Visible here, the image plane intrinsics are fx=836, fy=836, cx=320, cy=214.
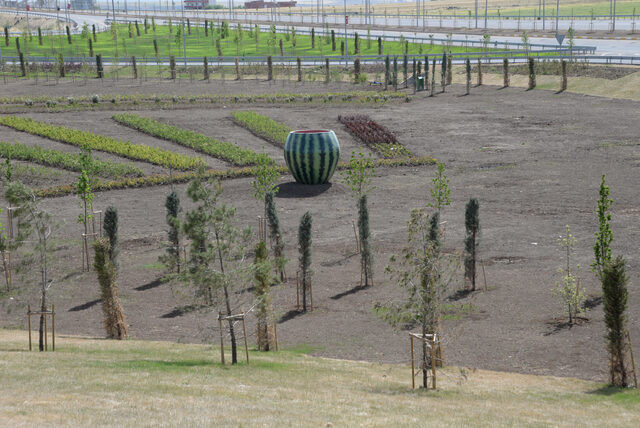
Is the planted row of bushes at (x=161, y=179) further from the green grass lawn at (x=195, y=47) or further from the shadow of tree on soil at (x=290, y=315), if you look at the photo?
the green grass lawn at (x=195, y=47)

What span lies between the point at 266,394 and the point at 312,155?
78.9 ft

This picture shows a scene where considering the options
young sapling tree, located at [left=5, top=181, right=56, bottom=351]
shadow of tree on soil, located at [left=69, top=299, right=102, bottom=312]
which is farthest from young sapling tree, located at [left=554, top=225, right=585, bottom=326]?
shadow of tree on soil, located at [left=69, top=299, right=102, bottom=312]

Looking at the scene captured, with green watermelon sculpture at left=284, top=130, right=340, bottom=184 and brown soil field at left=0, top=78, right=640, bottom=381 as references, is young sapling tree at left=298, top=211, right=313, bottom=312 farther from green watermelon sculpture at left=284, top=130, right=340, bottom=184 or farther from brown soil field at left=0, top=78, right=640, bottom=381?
green watermelon sculpture at left=284, top=130, right=340, bottom=184

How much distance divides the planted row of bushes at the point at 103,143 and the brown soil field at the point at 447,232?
1091 millimetres

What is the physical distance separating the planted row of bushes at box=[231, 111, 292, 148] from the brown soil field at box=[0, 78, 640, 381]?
0.96 m

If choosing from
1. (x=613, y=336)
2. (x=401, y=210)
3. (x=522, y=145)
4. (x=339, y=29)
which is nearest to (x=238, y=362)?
(x=613, y=336)

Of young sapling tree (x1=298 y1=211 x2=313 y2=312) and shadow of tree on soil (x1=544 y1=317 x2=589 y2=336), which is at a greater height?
young sapling tree (x1=298 y1=211 x2=313 y2=312)

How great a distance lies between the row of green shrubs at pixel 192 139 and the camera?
4675 centimetres

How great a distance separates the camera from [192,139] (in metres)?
51.3

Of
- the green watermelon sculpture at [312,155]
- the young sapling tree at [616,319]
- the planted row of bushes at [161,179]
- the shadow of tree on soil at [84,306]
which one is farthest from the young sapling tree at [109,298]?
the green watermelon sculpture at [312,155]

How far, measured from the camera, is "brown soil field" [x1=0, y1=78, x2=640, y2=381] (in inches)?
872

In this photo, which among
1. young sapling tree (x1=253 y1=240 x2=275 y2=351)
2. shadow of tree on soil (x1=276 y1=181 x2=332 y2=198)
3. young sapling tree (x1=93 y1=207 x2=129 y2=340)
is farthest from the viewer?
shadow of tree on soil (x1=276 y1=181 x2=332 y2=198)

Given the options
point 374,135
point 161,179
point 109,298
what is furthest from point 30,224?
point 374,135

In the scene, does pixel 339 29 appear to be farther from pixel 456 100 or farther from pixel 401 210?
pixel 401 210
